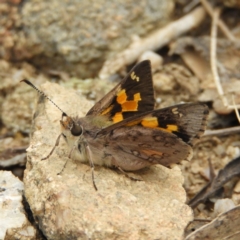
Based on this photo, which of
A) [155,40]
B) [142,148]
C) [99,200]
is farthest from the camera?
[155,40]

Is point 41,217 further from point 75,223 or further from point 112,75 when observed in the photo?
point 112,75

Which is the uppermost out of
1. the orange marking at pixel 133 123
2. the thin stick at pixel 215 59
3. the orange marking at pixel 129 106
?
the orange marking at pixel 129 106

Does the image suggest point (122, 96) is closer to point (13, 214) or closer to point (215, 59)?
point (13, 214)

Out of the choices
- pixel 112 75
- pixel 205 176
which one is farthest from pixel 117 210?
pixel 112 75

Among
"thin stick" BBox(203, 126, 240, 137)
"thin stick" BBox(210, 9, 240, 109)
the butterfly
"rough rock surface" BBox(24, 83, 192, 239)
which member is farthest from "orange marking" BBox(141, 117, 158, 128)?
"thin stick" BBox(210, 9, 240, 109)

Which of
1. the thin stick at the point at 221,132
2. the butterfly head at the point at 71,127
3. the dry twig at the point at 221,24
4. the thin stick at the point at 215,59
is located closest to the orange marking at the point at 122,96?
the butterfly head at the point at 71,127

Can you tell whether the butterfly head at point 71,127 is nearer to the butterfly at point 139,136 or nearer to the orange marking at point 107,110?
the butterfly at point 139,136

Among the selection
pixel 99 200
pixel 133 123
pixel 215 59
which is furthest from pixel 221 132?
pixel 99 200
